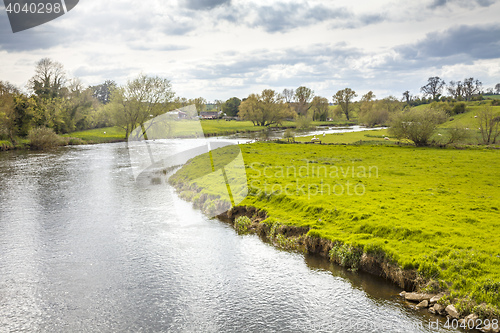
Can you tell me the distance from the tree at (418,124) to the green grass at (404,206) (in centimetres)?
1091

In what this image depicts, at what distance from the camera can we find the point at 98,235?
17297 mm

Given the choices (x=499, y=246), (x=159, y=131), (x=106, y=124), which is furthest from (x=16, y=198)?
(x=106, y=124)

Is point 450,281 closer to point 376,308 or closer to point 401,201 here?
point 376,308

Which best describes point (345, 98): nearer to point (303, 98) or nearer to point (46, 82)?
point (303, 98)

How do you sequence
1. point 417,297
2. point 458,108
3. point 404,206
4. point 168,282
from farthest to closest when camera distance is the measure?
point 458,108 < point 404,206 < point 168,282 < point 417,297

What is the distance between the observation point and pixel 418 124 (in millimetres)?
43375

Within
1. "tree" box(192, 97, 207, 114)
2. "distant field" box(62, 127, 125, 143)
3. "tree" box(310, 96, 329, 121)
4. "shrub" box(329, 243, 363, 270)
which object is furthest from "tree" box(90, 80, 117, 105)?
"shrub" box(329, 243, 363, 270)

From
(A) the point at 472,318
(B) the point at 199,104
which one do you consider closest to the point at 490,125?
(A) the point at 472,318

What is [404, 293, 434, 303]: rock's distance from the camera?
10.6m

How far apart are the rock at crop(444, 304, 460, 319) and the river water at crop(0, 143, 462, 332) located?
0.38 meters

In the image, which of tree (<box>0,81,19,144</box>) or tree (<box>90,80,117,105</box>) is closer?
tree (<box>0,81,19,144</box>)

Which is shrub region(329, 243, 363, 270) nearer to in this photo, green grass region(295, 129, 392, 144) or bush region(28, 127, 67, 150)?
green grass region(295, 129, 392, 144)

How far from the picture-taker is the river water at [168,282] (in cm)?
991

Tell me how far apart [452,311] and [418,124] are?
38.7m
